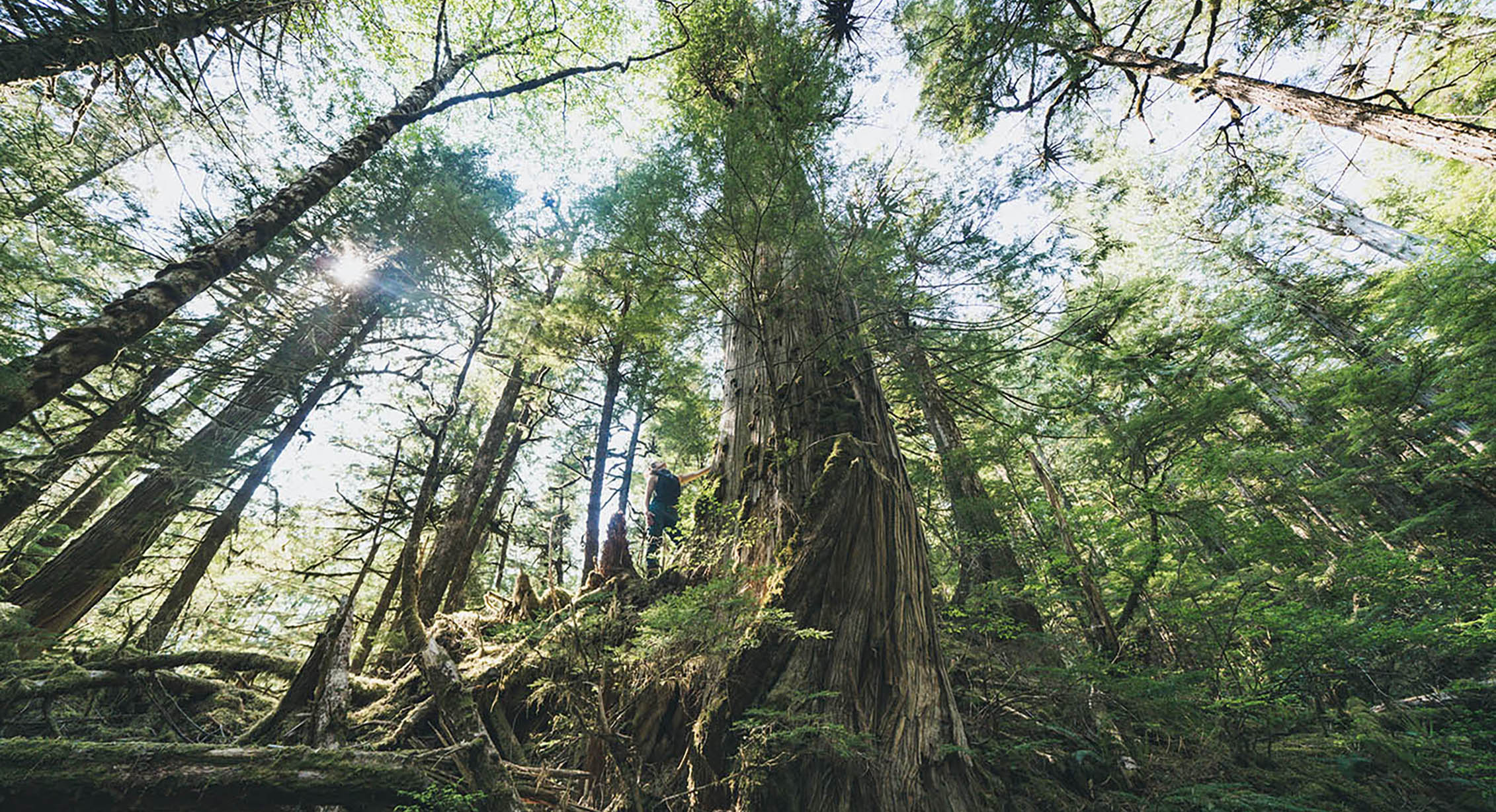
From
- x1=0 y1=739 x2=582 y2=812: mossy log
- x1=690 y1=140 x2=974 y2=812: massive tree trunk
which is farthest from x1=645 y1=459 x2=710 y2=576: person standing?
x1=0 y1=739 x2=582 y2=812: mossy log

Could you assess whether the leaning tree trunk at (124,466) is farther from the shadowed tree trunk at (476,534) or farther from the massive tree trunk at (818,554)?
the massive tree trunk at (818,554)

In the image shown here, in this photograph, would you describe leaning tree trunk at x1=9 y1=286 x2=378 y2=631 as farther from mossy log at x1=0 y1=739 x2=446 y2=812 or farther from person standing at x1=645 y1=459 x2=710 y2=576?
person standing at x1=645 y1=459 x2=710 y2=576

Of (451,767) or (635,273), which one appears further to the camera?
(635,273)

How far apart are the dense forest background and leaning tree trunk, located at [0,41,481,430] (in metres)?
0.02

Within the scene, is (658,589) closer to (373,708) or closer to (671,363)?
(373,708)

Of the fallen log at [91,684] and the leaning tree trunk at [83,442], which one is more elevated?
the leaning tree trunk at [83,442]

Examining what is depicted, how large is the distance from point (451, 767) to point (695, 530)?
1.77 metres

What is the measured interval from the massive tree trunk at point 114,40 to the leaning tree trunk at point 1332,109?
7.06 m

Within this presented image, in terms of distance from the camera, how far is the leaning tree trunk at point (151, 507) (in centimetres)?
448

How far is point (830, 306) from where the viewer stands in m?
3.73

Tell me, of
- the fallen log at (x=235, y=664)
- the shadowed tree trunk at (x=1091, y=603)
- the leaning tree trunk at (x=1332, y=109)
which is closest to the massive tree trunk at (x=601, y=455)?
the fallen log at (x=235, y=664)

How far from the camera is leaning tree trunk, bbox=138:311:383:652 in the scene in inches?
196

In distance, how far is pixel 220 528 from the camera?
5.46 metres

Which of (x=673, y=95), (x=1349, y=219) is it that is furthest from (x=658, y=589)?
(x=1349, y=219)
